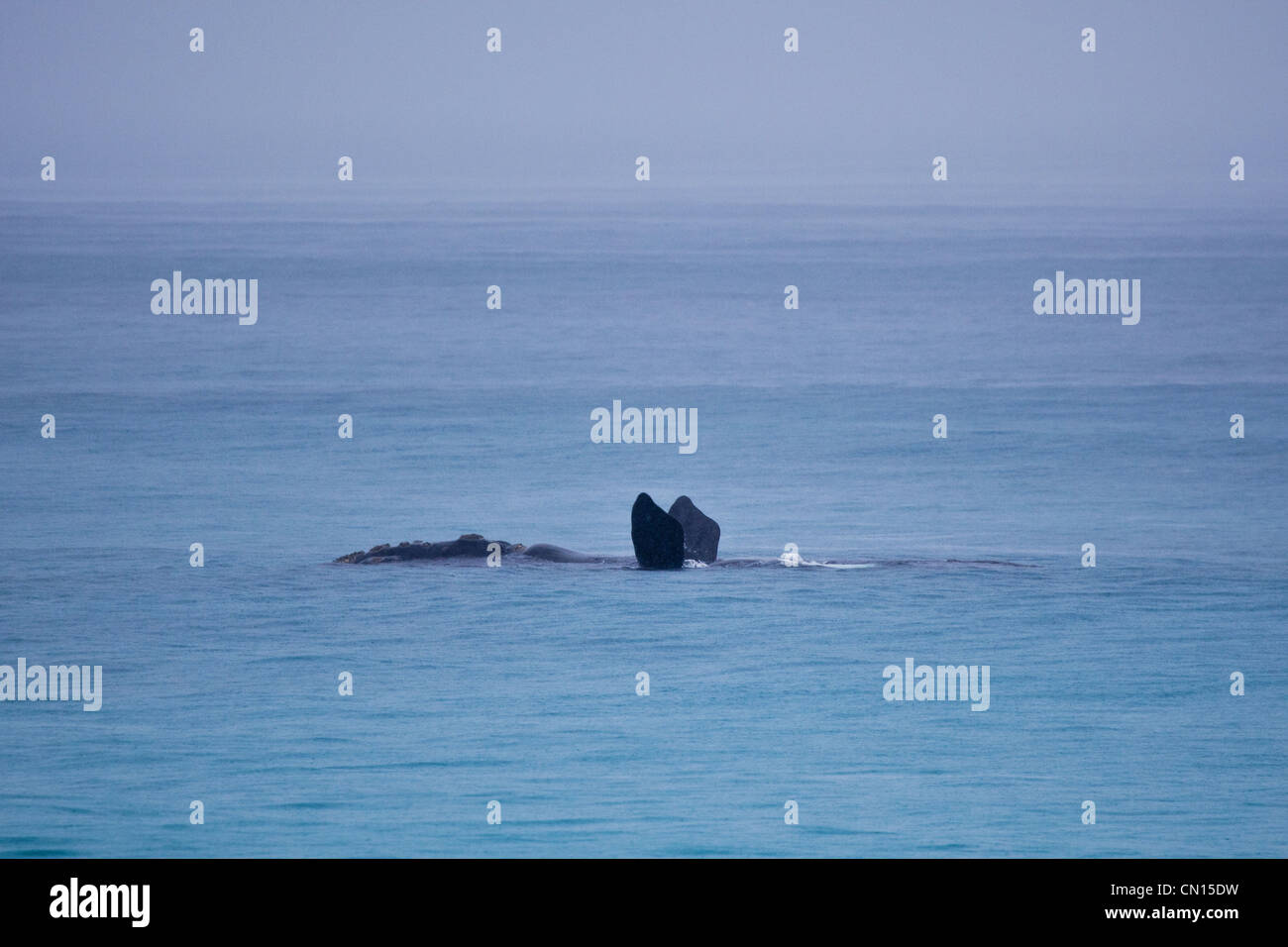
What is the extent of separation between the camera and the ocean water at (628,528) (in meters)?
20.6

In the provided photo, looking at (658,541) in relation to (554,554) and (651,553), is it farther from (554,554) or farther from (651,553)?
(554,554)

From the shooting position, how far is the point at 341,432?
40.4 m

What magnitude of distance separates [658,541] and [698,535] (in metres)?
0.79

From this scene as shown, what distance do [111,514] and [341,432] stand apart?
643 cm

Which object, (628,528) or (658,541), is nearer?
(658,541)

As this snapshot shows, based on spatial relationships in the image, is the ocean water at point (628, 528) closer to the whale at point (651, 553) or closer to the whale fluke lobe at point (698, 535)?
the whale at point (651, 553)

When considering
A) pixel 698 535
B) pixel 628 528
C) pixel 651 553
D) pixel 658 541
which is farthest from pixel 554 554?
pixel 628 528

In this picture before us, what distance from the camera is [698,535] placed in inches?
1186

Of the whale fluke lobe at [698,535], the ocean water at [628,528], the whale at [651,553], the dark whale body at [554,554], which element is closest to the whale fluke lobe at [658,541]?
the whale at [651,553]

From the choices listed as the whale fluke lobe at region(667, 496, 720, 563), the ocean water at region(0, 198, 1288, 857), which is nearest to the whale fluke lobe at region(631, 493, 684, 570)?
the whale fluke lobe at region(667, 496, 720, 563)

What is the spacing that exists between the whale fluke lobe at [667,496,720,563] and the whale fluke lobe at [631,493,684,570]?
0.20m
